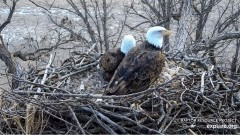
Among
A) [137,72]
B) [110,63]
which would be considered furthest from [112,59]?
[137,72]

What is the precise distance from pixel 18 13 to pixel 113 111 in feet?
48.1

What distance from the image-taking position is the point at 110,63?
16.8 feet

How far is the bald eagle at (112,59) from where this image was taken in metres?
5.13

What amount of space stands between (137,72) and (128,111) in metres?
0.58

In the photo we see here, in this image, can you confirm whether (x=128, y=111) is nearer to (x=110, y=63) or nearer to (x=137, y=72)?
(x=137, y=72)

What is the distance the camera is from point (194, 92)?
4.46 metres

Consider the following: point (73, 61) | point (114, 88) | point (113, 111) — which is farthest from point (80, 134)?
point (73, 61)

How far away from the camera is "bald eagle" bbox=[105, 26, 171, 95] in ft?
15.4

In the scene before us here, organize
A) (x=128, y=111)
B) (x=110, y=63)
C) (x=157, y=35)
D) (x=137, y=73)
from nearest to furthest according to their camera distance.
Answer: (x=128, y=111), (x=137, y=73), (x=157, y=35), (x=110, y=63)

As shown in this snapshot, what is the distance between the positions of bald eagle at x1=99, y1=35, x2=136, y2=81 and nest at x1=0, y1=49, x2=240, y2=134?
73cm

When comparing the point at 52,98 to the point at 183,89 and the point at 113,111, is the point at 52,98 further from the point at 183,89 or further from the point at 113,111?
the point at 183,89

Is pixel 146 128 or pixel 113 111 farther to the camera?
pixel 113 111

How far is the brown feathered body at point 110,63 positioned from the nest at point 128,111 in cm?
73

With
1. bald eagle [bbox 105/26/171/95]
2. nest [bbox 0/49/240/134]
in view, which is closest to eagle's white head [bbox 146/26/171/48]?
bald eagle [bbox 105/26/171/95]
